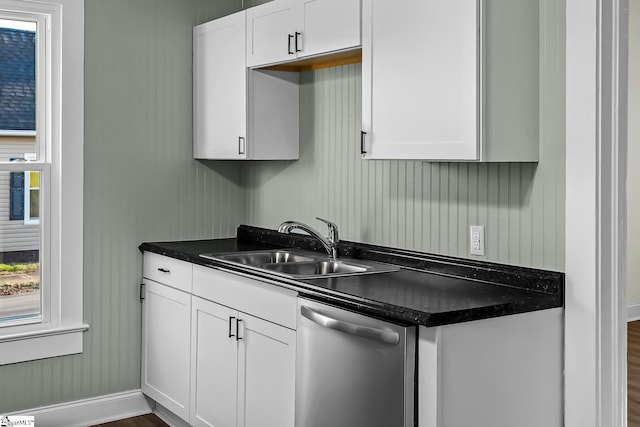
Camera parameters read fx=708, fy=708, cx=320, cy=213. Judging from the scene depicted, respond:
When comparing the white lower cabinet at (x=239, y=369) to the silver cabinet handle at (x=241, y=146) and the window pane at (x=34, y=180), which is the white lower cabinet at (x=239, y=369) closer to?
the silver cabinet handle at (x=241, y=146)

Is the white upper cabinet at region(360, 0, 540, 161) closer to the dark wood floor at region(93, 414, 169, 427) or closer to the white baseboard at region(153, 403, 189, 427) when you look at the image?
the white baseboard at region(153, 403, 189, 427)

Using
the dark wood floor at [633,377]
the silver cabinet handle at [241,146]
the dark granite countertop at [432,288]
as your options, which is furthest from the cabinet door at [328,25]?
the dark wood floor at [633,377]

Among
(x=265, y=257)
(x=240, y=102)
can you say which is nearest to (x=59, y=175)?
(x=240, y=102)

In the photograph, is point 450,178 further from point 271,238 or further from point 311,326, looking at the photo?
point 271,238

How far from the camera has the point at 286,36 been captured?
10.3ft

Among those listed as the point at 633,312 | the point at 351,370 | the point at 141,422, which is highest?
the point at 351,370

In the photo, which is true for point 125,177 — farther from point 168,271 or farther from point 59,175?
point 168,271

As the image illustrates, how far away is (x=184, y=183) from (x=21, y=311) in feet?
3.49

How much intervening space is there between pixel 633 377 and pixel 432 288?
2489 mm

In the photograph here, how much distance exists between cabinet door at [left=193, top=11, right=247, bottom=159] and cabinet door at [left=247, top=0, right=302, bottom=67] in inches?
3.1

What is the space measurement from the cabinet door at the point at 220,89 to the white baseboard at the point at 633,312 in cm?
388

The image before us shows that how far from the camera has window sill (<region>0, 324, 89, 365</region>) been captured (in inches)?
134

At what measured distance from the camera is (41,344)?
11.5 ft

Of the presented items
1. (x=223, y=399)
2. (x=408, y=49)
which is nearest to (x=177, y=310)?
(x=223, y=399)
